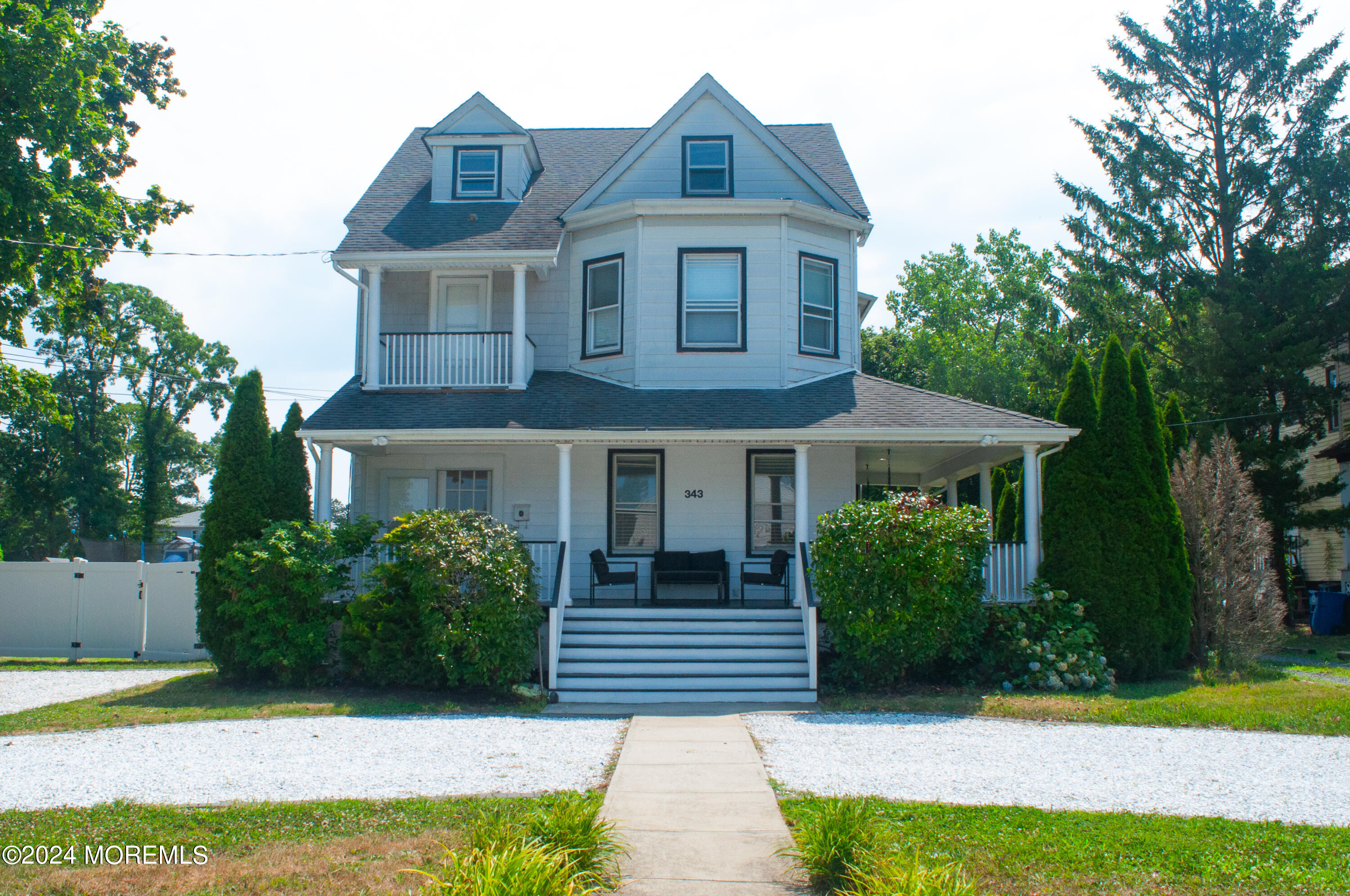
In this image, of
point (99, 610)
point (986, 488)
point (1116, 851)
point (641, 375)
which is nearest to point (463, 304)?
point (641, 375)

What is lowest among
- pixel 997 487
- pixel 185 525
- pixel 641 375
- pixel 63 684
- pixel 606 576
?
pixel 63 684

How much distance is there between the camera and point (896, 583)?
1093 centimetres

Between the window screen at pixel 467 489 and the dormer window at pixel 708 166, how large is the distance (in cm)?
577

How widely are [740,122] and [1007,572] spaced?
8.50 meters

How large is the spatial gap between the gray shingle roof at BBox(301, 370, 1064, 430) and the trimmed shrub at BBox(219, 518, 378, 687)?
1.96 meters

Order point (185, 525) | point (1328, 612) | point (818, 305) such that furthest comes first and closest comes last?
point (185, 525), point (1328, 612), point (818, 305)

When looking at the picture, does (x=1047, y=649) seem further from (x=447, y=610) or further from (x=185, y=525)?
(x=185, y=525)

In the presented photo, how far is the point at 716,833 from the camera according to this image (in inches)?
218

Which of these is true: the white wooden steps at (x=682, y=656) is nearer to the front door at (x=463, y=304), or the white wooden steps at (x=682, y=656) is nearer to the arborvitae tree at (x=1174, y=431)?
the front door at (x=463, y=304)

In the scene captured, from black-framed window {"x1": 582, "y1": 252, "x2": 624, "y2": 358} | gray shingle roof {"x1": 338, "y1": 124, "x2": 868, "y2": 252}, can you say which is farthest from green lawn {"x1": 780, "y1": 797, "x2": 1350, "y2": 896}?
gray shingle roof {"x1": 338, "y1": 124, "x2": 868, "y2": 252}

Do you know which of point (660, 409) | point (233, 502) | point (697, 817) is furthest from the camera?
point (660, 409)

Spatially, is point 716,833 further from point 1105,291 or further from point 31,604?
point 1105,291

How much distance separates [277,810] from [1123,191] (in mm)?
27801

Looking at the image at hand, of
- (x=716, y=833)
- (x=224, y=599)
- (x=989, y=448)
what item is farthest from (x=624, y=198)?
(x=716, y=833)
